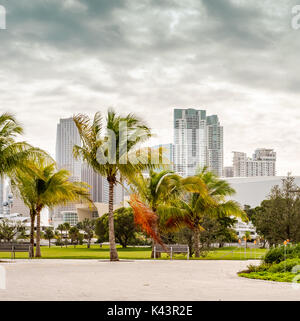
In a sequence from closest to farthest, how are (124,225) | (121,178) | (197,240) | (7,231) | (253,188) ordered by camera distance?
1. (121,178)
2. (197,240)
3. (124,225)
4. (7,231)
5. (253,188)

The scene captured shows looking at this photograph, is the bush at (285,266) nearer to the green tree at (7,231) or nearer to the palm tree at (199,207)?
the palm tree at (199,207)

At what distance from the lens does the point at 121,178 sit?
17.9m

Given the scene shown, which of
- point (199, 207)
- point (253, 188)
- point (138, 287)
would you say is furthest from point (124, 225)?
point (253, 188)

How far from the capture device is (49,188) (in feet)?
74.9

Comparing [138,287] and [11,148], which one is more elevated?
[11,148]

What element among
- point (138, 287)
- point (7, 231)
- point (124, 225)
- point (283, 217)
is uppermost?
point (283, 217)

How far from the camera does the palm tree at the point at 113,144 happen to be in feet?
56.4

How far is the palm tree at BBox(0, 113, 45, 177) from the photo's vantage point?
666 inches

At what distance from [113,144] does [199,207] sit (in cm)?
729

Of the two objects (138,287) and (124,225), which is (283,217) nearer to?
(138,287)

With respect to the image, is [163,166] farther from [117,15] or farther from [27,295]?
[27,295]

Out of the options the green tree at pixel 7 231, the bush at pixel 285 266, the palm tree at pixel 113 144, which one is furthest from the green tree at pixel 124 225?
the bush at pixel 285 266

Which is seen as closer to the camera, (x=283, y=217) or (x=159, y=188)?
(x=283, y=217)
